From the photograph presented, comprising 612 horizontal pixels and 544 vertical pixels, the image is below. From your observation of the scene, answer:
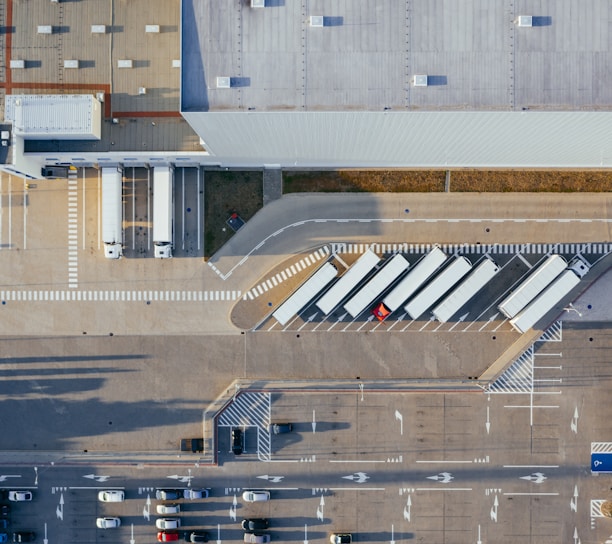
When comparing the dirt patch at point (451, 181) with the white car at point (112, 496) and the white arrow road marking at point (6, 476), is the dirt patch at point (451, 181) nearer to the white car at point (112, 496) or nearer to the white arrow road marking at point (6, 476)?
the white car at point (112, 496)

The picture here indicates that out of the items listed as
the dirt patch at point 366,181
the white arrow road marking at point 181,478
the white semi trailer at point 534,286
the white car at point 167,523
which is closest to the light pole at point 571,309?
the white semi trailer at point 534,286

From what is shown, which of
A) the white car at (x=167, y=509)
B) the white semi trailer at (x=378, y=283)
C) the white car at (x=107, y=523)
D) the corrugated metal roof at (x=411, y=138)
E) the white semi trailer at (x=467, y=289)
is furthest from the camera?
the white car at (x=107, y=523)

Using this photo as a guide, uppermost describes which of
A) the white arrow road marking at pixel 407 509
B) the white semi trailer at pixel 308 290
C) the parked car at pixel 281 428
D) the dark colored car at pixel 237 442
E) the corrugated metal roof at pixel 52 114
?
the corrugated metal roof at pixel 52 114

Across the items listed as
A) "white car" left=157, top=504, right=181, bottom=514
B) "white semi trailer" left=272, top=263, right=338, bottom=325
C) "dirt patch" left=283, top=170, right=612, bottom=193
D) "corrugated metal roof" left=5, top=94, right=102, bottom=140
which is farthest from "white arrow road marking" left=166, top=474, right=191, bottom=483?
"corrugated metal roof" left=5, top=94, right=102, bottom=140

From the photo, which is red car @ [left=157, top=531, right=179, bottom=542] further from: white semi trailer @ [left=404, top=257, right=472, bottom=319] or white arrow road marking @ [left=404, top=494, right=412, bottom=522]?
white semi trailer @ [left=404, top=257, right=472, bottom=319]

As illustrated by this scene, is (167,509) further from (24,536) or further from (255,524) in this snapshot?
(24,536)

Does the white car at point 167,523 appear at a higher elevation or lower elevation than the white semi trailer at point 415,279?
lower
